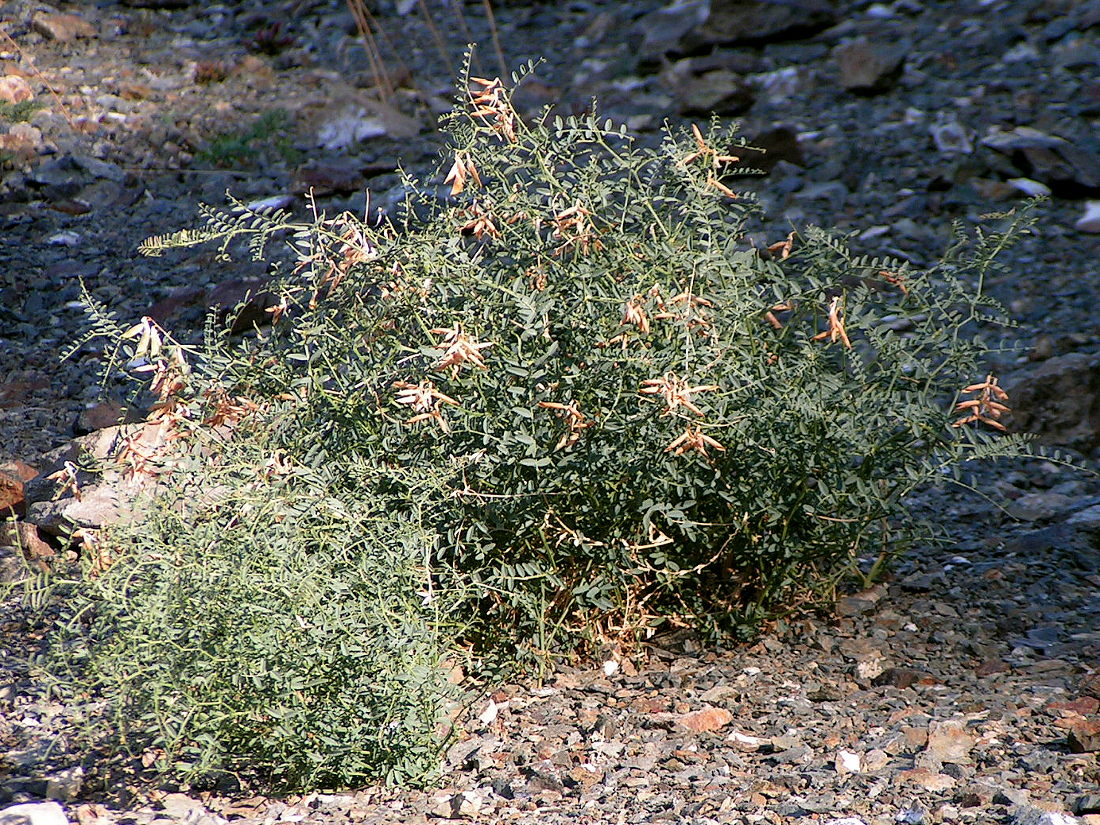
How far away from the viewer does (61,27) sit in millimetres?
7625

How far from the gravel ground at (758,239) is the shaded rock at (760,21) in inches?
1.0

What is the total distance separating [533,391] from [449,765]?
2.58 ft

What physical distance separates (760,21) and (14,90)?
4.26m

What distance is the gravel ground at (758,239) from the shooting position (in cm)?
233

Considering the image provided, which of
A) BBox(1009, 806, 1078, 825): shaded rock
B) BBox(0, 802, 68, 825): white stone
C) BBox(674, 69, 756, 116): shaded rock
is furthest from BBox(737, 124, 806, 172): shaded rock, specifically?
BBox(0, 802, 68, 825): white stone

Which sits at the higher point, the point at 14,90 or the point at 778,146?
the point at 14,90

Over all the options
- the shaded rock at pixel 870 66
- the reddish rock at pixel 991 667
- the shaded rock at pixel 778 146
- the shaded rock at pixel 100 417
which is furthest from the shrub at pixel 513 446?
the shaded rock at pixel 870 66

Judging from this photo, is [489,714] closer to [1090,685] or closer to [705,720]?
[705,720]

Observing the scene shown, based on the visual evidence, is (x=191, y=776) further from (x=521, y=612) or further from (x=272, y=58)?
(x=272, y=58)

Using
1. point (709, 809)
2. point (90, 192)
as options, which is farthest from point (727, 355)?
point (90, 192)

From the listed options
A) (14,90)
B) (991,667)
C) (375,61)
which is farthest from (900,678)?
(14,90)

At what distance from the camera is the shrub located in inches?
86.9

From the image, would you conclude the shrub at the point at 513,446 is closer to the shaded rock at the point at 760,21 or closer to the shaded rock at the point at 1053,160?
the shaded rock at the point at 1053,160

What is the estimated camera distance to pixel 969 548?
328cm
